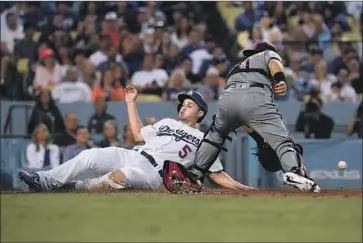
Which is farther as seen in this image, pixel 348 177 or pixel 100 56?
pixel 100 56

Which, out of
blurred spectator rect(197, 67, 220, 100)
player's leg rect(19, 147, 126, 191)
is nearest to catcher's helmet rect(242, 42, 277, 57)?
player's leg rect(19, 147, 126, 191)

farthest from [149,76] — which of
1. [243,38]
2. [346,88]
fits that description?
[346,88]

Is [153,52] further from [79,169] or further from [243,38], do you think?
[79,169]

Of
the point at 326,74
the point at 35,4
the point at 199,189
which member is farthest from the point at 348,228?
the point at 35,4

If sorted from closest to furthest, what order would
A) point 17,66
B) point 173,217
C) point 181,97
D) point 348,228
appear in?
point 348,228, point 173,217, point 181,97, point 17,66

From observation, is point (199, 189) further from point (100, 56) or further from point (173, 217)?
point (100, 56)

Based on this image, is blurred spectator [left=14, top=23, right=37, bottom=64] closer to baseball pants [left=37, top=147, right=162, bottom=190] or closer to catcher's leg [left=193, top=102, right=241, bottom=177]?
baseball pants [left=37, top=147, right=162, bottom=190]

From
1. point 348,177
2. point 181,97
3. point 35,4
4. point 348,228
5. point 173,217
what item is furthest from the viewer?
point 35,4
